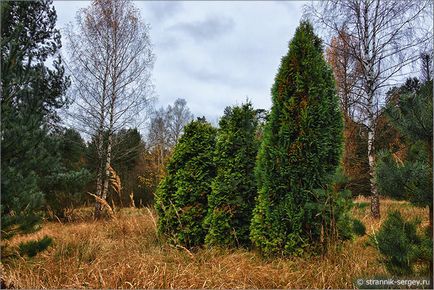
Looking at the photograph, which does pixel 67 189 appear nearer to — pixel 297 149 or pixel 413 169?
pixel 297 149

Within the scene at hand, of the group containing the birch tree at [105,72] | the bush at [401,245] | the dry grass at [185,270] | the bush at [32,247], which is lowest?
the dry grass at [185,270]

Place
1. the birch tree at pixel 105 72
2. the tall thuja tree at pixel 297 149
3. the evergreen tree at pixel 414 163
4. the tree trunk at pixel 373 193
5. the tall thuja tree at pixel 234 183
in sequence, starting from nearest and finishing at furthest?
the evergreen tree at pixel 414 163, the tall thuja tree at pixel 297 149, the tall thuja tree at pixel 234 183, the tree trunk at pixel 373 193, the birch tree at pixel 105 72

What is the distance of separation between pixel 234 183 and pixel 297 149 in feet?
3.64

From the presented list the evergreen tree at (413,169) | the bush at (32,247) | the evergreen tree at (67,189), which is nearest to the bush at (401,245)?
the evergreen tree at (413,169)

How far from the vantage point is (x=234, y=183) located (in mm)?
4750

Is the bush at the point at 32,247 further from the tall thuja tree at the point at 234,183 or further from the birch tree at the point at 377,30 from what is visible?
the birch tree at the point at 377,30

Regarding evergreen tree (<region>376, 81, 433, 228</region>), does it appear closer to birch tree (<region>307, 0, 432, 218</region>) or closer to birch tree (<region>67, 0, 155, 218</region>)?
birch tree (<region>307, 0, 432, 218</region>)

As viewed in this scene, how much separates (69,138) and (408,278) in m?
10.4

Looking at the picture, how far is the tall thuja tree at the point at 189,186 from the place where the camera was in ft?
16.8

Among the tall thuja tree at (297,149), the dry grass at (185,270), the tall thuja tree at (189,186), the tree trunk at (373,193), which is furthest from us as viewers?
the tree trunk at (373,193)

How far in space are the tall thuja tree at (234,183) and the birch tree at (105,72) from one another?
21.3ft

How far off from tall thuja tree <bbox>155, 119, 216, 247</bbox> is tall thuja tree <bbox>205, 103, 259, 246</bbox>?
31cm

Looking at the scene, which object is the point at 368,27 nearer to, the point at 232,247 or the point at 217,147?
the point at 217,147

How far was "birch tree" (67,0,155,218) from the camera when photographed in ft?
35.2
